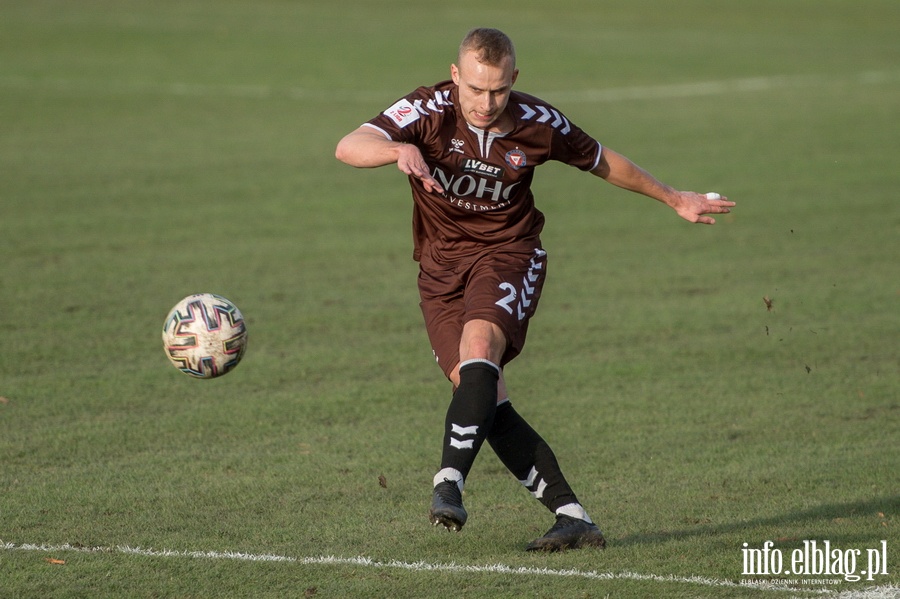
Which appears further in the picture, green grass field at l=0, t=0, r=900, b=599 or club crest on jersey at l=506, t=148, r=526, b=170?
club crest on jersey at l=506, t=148, r=526, b=170

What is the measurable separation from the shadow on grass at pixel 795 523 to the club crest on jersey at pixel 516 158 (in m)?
1.83

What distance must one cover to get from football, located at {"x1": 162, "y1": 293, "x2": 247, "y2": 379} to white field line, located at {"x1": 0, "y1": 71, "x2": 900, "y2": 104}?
69.6 ft

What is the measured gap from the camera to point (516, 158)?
20.2 feet

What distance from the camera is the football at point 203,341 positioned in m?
7.01

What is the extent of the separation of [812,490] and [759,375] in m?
2.62

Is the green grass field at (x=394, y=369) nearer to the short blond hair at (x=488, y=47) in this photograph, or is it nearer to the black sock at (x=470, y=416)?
the black sock at (x=470, y=416)

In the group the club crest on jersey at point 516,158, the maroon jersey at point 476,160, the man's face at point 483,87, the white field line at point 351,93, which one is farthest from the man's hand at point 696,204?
the white field line at point 351,93

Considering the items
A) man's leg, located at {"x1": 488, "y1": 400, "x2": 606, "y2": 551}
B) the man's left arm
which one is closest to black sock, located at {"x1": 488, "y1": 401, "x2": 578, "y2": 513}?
man's leg, located at {"x1": 488, "y1": 400, "x2": 606, "y2": 551}

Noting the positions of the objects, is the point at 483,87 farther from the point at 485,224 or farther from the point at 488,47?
the point at 485,224

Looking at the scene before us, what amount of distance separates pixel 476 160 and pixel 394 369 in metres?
3.92

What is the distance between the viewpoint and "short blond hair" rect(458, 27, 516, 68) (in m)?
5.78

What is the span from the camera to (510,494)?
23.3 ft

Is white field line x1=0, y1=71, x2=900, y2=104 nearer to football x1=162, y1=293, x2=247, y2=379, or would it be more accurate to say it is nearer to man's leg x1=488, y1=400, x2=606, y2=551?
football x1=162, y1=293, x2=247, y2=379

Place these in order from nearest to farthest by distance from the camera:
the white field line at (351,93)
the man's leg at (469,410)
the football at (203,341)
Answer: the man's leg at (469,410) → the football at (203,341) → the white field line at (351,93)
